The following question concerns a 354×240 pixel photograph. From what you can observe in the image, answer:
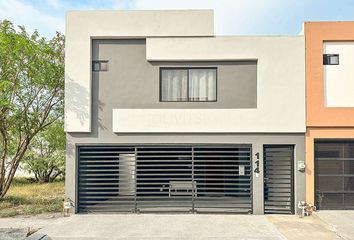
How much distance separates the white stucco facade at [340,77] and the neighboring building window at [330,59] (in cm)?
10

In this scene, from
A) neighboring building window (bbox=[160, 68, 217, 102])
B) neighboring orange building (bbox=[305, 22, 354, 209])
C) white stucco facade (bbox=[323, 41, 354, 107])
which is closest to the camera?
neighboring orange building (bbox=[305, 22, 354, 209])

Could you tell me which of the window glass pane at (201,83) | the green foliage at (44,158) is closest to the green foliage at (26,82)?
the window glass pane at (201,83)

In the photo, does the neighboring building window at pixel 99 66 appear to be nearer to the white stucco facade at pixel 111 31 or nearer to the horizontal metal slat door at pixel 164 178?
the white stucco facade at pixel 111 31

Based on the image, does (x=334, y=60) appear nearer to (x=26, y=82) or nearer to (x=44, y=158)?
(x=26, y=82)

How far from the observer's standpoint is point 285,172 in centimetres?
1081

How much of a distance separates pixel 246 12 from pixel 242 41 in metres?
1.67

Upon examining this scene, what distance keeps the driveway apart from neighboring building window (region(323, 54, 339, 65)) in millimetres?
5041

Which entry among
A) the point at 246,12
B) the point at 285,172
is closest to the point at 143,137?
the point at 285,172

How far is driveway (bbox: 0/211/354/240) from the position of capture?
8109mm

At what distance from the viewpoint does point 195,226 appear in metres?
8.99

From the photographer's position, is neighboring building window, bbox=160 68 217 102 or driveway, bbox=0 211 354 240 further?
neighboring building window, bbox=160 68 217 102

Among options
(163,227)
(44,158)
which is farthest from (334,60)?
(44,158)

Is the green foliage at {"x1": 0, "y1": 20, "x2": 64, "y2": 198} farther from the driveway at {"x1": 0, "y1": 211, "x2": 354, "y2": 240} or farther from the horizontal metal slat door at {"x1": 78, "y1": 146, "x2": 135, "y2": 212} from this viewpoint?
the driveway at {"x1": 0, "y1": 211, "x2": 354, "y2": 240}

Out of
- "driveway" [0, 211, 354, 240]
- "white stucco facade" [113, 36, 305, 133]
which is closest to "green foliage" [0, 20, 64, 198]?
"white stucco facade" [113, 36, 305, 133]
